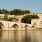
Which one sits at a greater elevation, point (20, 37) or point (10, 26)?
point (10, 26)

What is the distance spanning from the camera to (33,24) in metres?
39.9

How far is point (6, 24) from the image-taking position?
107ft

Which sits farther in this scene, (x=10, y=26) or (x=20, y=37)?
(x=10, y=26)

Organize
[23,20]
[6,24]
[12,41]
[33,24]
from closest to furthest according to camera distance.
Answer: [12,41], [6,24], [33,24], [23,20]

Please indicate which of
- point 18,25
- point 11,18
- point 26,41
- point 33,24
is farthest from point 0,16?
point 26,41

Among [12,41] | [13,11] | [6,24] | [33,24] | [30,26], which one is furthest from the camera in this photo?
[13,11]

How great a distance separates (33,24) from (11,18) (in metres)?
7.49

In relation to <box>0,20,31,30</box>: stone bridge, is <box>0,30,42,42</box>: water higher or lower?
lower

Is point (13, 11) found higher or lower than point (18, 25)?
higher

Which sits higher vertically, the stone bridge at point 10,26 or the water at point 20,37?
the stone bridge at point 10,26

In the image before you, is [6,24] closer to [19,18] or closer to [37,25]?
[37,25]

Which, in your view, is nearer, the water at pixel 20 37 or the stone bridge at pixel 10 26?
the water at pixel 20 37

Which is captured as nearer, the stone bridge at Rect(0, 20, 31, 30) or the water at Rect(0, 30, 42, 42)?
the water at Rect(0, 30, 42, 42)

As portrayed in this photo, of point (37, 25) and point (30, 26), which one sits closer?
point (30, 26)
